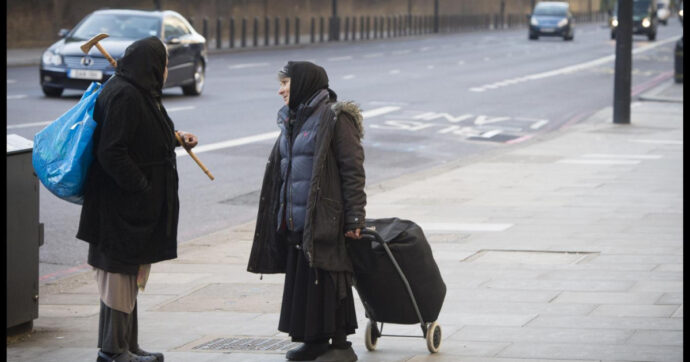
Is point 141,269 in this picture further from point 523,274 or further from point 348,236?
point 523,274

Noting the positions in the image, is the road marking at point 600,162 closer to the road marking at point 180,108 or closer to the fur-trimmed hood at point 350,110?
the road marking at point 180,108

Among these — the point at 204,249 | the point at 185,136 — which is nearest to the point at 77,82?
the point at 204,249

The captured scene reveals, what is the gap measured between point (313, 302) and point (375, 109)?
15823mm

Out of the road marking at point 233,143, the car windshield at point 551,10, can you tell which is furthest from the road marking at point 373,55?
the road marking at point 233,143

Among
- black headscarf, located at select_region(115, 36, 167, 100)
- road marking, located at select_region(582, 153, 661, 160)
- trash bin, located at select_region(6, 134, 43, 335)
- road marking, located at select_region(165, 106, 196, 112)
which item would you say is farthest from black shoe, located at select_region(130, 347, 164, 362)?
road marking, located at select_region(165, 106, 196, 112)

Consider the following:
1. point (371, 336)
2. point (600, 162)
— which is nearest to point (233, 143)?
point (600, 162)

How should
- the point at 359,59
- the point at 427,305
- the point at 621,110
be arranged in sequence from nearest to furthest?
the point at 427,305
the point at 621,110
the point at 359,59

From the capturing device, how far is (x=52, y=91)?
21.2 meters

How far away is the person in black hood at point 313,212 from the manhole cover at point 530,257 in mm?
3040

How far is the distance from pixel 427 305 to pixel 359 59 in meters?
30.9

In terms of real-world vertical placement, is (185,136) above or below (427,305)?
above

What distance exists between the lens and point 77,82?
68.4ft

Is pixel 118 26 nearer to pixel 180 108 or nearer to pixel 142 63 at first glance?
pixel 180 108

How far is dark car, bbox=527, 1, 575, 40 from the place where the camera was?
5500cm
